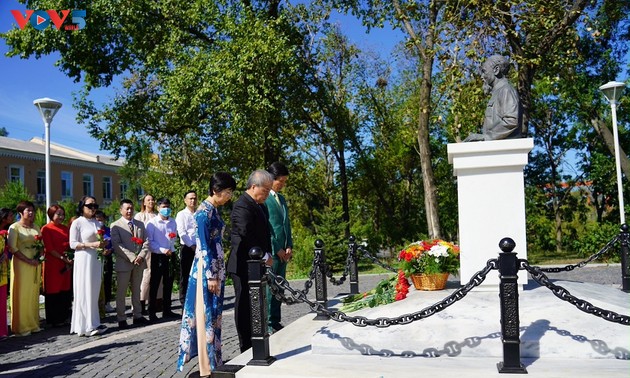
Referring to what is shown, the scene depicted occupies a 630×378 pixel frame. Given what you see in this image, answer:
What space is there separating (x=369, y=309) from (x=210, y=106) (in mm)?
12066

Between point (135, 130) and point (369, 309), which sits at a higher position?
point (135, 130)

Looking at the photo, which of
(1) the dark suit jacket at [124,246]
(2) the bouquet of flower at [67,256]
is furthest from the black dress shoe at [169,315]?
(2) the bouquet of flower at [67,256]

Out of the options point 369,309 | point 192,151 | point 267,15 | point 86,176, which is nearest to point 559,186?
point 267,15

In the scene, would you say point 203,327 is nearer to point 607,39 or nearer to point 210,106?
point 210,106

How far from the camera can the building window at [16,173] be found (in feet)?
124

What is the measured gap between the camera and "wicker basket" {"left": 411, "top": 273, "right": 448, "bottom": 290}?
20.9 feet

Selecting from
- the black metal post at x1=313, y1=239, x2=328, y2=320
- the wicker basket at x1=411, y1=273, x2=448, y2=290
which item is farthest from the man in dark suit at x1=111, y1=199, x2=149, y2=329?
the wicker basket at x1=411, y1=273, x2=448, y2=290

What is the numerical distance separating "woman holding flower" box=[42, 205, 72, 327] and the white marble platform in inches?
180

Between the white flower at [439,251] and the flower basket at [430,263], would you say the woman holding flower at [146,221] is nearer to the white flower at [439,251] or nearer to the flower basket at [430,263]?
the flower basket at [430,263]

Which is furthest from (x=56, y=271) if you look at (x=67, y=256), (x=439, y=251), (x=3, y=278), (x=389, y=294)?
(x=439, y=251)

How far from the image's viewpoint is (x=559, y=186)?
80.2 feet

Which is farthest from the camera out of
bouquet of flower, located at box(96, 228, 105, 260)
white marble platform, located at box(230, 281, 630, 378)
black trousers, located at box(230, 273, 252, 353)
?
bouquet of flower, located at box(96, 228, 105, 260)

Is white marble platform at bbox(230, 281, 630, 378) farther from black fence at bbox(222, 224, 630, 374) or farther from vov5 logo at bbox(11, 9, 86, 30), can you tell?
vov5 logo at bbox(11, 9, 86, 30)

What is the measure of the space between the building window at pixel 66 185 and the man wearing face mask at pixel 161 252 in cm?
3837
